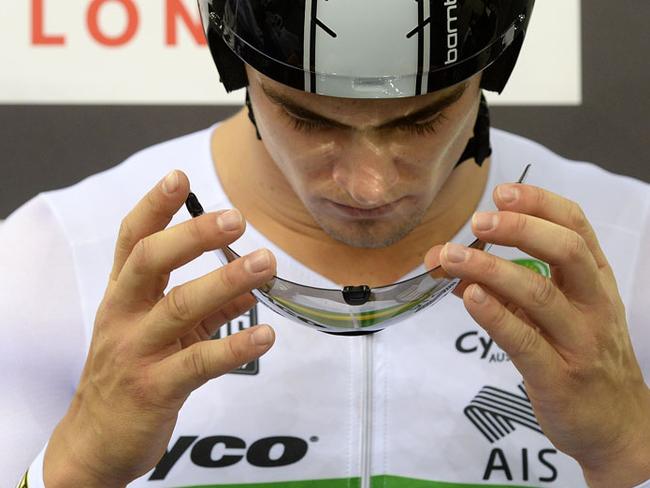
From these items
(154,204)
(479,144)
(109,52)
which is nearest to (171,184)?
(154,204)

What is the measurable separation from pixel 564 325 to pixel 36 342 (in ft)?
2.31

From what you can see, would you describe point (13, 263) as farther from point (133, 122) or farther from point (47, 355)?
point (133, 122)

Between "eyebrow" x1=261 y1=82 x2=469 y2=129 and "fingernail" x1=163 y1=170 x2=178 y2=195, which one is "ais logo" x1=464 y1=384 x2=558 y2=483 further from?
"fingernail" x1=163 y1=170 x2=178 y2=195

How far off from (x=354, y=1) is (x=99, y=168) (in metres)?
0.88

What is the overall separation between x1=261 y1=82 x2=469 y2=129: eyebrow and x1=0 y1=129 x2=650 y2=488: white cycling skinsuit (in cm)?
28

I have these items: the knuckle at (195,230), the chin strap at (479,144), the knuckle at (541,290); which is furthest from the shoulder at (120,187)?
the knuckle at (541,290)

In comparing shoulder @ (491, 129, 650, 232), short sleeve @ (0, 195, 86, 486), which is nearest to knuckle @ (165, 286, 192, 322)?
short sleeve @ (0, 195, 86, 486)

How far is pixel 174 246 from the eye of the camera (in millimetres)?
921

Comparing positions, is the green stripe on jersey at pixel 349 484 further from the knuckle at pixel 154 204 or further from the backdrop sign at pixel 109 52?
the backdrop sign at pixel 109 52

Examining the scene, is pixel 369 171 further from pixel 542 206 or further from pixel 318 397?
pixel 318 397

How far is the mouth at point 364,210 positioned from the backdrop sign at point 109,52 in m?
0.64

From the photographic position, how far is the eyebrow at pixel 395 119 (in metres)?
1.08

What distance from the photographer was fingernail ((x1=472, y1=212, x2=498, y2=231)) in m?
0.91

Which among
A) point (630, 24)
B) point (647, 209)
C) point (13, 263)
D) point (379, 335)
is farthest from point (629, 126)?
point (13, 263)
